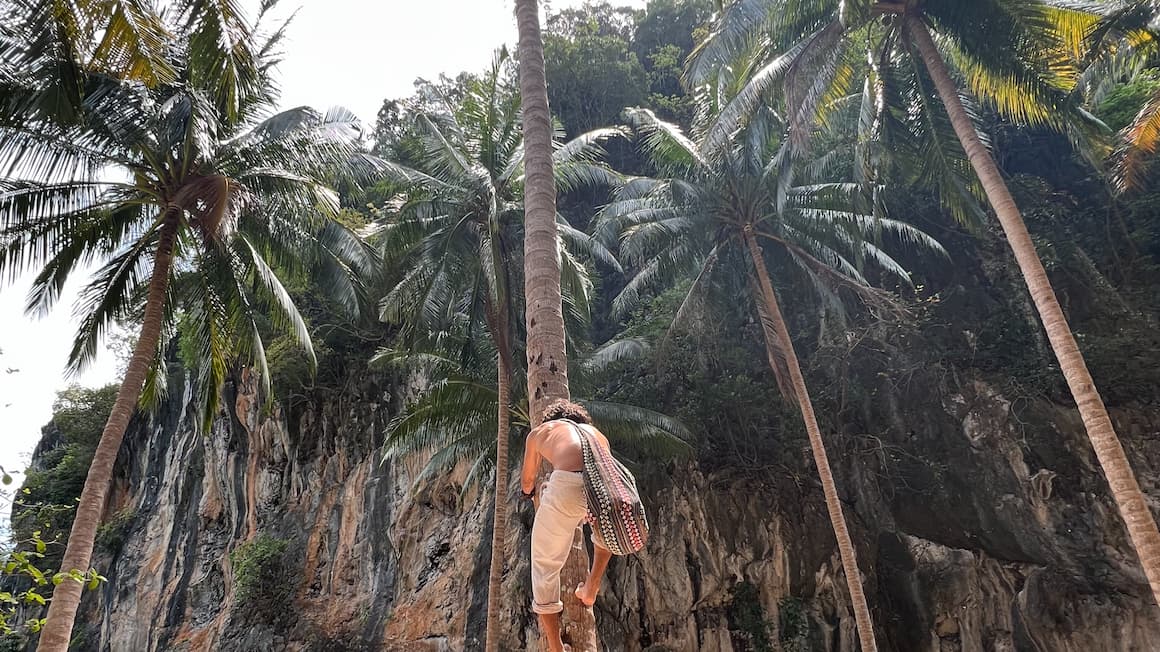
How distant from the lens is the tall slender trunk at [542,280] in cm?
394

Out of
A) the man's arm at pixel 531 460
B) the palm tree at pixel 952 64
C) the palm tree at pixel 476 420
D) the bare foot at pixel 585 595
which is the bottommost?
the bare foot at pixel 585 595

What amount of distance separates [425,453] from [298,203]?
895 centimetres

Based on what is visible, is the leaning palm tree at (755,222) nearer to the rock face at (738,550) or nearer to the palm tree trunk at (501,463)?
the rock face at (738,550)

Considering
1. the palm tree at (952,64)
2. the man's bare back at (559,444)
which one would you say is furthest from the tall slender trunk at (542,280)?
the palm tree at (952,64)

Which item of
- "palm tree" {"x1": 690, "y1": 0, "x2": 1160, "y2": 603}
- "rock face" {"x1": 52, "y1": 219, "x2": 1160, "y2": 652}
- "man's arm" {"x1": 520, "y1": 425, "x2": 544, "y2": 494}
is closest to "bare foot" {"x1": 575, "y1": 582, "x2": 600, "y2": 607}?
"man's arm" {"x1": 520, "y1": 425, "x2": 544, "y2": 494}

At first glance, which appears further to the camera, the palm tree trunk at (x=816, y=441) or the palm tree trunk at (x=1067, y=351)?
the palm tree trunk at (x=816, y=441)

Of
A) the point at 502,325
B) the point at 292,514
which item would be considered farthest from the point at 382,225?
the point at 292,514

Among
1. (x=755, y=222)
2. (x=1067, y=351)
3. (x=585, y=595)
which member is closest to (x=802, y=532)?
(x=755, y=222)

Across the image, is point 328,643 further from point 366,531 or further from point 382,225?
point 382,225

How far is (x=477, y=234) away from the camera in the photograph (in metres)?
12.8

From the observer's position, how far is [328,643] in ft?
54.0

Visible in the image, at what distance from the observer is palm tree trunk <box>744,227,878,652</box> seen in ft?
35.9

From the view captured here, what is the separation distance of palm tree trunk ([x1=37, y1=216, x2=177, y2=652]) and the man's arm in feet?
15.5

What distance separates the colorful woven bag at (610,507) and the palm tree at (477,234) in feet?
26.9
